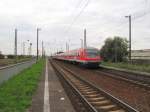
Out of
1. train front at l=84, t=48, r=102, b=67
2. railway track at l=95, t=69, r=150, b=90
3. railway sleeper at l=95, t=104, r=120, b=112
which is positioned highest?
train front at l=84, t=48, r=102, b=67

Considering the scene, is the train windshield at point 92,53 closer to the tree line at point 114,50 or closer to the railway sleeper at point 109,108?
the tree line at point 114,50

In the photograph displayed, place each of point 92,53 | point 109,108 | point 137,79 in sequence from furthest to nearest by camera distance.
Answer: point 92,53 < point 137,79 < point 109,108

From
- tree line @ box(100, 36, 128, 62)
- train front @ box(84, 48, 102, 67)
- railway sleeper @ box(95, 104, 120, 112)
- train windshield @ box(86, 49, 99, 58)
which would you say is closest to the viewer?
railway sleeper @ box(95, 104, 120, 112)

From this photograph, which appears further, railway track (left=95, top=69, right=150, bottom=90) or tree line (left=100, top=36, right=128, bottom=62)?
tree line (left=100, top=36, right=128, bottom=62)

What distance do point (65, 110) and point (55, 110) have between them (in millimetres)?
357

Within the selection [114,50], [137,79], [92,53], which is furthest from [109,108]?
[114,50]

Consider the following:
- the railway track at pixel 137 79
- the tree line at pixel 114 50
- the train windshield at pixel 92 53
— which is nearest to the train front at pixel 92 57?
the train windshield at pixel 92 53

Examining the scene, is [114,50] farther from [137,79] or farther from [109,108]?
[109,108]

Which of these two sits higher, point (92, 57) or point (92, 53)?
point (92, 53)

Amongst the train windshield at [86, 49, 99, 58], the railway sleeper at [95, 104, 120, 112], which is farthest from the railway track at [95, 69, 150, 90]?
the train windshield at [86, 49, 99, 58]

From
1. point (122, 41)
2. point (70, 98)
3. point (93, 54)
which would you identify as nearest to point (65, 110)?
point (70, 98)

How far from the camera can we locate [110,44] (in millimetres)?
83750

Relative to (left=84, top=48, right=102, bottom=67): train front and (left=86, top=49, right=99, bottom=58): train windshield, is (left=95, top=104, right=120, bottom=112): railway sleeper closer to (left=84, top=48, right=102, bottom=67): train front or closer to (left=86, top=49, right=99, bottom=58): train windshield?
(left=84, top=48, right=102, bottom=67): train front

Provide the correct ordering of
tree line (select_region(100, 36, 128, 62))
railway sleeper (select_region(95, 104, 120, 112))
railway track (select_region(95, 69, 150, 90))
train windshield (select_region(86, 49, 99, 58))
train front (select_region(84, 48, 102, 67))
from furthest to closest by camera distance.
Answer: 1. tree line (select_region(100, 36, 128, 62))
2. train windshield (select_region(86, 49, 99, 58))
3. train front (select_region(84, 48, 102, 67))
4. railway track (select_region(95, 69, 150, 90))
5. railway sleeper (select_region(95, 104, 120, 112))
